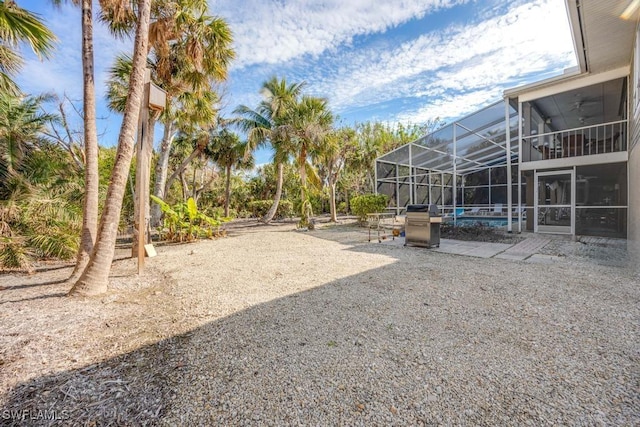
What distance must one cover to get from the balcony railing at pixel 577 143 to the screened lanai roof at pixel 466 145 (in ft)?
3.90

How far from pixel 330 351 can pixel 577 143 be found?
1219cm

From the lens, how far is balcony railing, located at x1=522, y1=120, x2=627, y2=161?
8.70 metres

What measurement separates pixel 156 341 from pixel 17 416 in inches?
41.1

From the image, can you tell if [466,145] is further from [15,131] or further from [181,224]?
[15,131]

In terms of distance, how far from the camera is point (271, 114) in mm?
15383

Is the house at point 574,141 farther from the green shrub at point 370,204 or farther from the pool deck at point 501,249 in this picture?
the pool deck at point 501,249

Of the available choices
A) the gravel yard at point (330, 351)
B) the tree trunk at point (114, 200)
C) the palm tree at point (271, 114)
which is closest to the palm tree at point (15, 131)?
the gravel yard at point (330, 351)

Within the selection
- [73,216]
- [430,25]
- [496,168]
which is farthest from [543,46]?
[73,216]

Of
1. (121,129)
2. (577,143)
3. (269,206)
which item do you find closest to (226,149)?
(269,206)

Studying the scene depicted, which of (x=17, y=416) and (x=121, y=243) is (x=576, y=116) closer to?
(x=17, y=416)

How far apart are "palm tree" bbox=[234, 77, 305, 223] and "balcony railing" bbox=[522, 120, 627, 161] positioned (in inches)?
429

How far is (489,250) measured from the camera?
702 centimetres

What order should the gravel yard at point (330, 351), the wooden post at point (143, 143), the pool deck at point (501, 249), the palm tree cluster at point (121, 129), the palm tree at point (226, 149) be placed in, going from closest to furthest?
the gravel yard at point (330, 351) < the palm tree cluster at point (121, 129) < the wooden post at point (143, 143) < the pool deck at point (501, 249) < the palm tree at point (226, 149)

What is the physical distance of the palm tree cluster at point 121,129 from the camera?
14.4 ft
